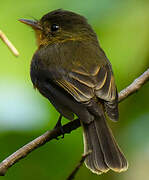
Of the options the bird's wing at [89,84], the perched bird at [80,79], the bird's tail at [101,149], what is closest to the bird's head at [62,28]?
the perched bird at [80,79]

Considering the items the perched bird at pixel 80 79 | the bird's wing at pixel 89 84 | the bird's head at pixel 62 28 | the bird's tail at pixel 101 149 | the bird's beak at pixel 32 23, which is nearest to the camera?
the bird's tail at pixel 101 149

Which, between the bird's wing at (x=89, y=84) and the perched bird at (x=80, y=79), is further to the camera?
the bird's wing at (x=89, y=84)

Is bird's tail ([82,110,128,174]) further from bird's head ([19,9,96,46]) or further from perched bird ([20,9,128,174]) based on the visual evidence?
bird's head ([19,9,96,46])

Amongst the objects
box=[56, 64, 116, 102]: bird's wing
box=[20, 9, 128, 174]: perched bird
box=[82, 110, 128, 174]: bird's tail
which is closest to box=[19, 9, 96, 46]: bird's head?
box=[20, 9, 128, 174]: perched bird

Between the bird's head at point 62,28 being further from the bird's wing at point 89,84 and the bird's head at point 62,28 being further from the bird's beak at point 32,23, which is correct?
the bird's wing at point 89,84

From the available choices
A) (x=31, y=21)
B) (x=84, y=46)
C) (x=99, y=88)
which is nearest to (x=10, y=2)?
(x=31, y=21)

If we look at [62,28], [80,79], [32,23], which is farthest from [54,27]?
[80,79]

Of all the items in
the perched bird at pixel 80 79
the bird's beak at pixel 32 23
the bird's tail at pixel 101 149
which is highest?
the bird's beak at pixel 32 23

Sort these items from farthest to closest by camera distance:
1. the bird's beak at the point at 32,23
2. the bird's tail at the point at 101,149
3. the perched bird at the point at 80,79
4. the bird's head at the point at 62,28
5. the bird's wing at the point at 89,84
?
the bird's head at the point at 62,28 → the bird's beak at the point at 32,23 → the bird's wing at the point at 89,84 → the perched bird at the point at 80,79 → the bird's tail at the point at 101,149
